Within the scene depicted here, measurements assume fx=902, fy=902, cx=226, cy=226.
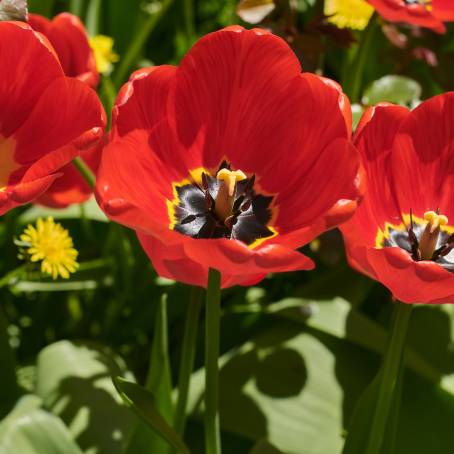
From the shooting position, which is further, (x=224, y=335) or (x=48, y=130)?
(x=224, y=335)

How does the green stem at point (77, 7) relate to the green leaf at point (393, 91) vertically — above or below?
below

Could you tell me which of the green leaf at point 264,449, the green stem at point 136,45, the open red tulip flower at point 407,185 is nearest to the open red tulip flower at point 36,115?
the open red tulip flower at point 407,185

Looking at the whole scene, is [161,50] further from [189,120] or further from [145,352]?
[189,120]

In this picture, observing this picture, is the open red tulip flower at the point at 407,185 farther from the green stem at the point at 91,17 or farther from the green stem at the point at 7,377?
the green stem at the point at 91,17

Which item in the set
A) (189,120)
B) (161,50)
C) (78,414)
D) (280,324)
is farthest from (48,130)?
(161,50)

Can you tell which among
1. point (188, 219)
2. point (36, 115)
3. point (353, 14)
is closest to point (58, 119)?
point (36, 115)

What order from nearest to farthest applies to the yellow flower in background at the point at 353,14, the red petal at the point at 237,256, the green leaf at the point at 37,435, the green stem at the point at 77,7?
the red petal at the point at 237,256, the green leaf at the point at 37,435, the yellow flower in background at the point at 353,14, the green stem at the point at 77,7
